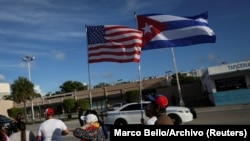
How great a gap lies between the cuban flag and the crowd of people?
9842 mm

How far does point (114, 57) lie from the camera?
658 inches

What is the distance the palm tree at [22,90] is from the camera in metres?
62.3

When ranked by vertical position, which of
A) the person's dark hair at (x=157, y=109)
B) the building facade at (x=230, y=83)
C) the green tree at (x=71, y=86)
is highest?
the green tree at (x=71, y=86)

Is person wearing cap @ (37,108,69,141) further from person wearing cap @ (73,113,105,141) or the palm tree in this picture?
the palm tree

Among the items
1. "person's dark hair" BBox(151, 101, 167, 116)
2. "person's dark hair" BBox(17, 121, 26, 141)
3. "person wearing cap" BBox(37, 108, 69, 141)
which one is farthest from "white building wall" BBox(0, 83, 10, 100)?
"person's dark hair" BBox(151, 101, 167, 116)

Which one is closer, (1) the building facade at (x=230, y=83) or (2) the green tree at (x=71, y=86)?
(1) the building facade at (x=230, y=83)

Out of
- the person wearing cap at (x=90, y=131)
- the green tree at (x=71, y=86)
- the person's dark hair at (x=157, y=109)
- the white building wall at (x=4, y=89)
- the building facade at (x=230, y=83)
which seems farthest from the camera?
the white building wall at (x=4, y=89)

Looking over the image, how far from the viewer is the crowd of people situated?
514 cm

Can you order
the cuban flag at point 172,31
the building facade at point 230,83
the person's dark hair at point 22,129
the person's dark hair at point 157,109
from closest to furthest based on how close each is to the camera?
1. the person's dark hair at point 157,109
2. the person's dark hair at point 22,129
3. the cuban flag at point 172,31
4. the building facade at point 230,83

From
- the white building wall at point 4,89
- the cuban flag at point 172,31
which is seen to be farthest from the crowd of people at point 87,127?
the white building wall at point 4,89

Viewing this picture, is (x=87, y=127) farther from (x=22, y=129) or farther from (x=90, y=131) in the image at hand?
(x=22, y=129)

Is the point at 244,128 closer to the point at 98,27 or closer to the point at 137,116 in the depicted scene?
the point at 98,27

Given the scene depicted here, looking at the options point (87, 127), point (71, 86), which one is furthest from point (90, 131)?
point (71, 86)

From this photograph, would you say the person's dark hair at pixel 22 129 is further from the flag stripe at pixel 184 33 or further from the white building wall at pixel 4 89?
the white building wall at pixel 4 89
